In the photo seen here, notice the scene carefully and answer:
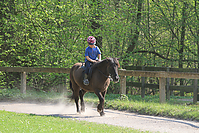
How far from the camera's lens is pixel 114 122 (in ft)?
26.7

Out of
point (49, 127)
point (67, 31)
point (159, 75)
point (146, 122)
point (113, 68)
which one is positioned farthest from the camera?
point (67, 31)

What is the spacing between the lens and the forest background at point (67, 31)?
52.6ft

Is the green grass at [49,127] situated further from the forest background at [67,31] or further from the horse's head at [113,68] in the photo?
the forest background at [67,31]

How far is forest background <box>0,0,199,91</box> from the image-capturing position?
16.0m

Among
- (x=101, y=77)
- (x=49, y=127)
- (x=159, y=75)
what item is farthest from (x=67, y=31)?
(x=49, y=127)

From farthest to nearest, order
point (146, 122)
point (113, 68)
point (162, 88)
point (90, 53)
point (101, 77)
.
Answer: point (162, 88), point (90, 53), point (101, 77), point (113, 68), point (146, 122)

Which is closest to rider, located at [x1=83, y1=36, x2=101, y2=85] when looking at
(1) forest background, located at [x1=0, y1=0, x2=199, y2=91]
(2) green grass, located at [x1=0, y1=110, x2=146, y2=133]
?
(2) green grass, located at [x1=0, y1=110, x2=146, y2=133]

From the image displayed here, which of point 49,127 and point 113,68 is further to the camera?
point 113,68

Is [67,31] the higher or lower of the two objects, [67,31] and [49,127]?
the higher

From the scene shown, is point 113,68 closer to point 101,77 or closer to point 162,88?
point 101,77

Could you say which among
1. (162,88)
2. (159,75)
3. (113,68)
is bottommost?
(162,88)

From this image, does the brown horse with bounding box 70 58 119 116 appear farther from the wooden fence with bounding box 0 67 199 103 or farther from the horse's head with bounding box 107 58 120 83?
the wooden fence with bounding box 0 67 199 103

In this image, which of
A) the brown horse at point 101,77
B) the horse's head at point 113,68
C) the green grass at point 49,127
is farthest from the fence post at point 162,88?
the green grass at point 49,127

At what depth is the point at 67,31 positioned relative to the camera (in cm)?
1638
